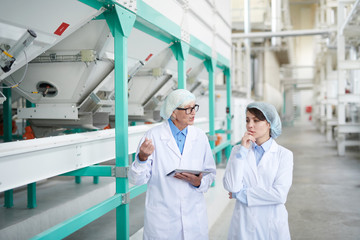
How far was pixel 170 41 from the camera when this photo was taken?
4.27 m

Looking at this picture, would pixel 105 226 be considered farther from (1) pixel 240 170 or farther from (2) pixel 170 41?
(1) pixel 240 170

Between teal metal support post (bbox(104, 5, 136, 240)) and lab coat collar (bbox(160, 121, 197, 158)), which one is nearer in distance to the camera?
lab coat collar (bbox(160, 121, 197, 158))

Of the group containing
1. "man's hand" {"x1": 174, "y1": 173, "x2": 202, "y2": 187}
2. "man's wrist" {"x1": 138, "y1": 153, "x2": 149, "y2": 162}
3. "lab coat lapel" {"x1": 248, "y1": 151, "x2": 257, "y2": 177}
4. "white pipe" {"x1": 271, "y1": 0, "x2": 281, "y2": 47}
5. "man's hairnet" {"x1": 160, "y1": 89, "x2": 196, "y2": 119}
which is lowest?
"man's hand" {"x1": 174, "y1": 173, "x2": 202, "y2": 187}

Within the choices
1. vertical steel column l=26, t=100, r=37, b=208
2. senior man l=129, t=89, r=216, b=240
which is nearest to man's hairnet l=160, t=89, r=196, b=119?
senior man l=129, t=89, r=216, b=240

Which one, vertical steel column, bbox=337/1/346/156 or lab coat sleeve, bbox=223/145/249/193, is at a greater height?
vertical steel column, bbox=337/1/346/156

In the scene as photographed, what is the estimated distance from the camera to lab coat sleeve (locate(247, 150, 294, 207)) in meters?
1.84

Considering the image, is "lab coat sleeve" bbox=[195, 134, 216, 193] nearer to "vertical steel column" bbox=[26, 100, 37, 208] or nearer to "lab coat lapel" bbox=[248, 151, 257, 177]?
"lab coat lapel" bbox=[248, 151, 257, 177]

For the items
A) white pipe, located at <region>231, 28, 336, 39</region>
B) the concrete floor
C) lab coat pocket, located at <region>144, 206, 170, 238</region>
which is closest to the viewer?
lab coat pocket, located at <region>144, 206, 170, 238</region>

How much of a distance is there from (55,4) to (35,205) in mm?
2806

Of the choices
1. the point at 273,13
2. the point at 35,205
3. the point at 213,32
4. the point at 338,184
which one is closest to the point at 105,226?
the point at 35,205

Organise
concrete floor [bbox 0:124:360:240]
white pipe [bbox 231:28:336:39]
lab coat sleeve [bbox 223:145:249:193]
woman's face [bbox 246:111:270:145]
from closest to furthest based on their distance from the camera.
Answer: lab coat sleeve [bbox 223:145:249:193] → woman's face [bbox 246:111:270:145] → concrete floor [bbox 0:124:360:240] → white pipe [bbox 231:28:336:39]

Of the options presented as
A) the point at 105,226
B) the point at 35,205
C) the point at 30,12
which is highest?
the point at 30,12

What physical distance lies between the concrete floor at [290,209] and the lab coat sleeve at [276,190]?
Answer: 158 cm

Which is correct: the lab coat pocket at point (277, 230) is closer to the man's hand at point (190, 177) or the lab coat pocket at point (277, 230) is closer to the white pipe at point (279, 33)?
the man's hand at point (190, 177)
